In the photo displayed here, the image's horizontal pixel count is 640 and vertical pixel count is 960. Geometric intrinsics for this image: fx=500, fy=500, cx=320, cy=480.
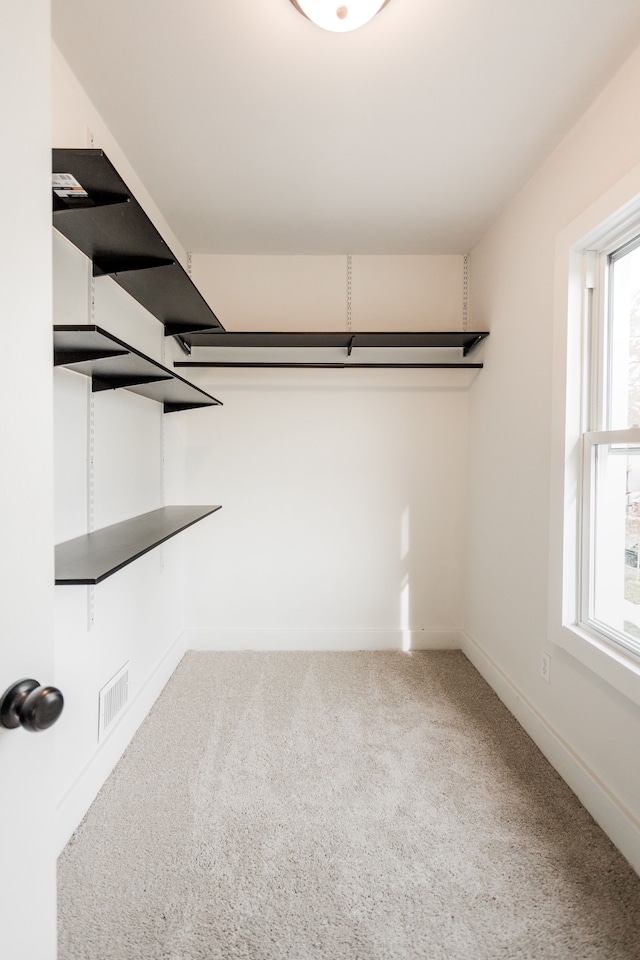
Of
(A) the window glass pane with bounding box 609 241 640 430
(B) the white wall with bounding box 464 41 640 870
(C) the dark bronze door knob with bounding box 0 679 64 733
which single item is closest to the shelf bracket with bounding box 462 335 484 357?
(B) the white wall with bounding box 464 41 640 870

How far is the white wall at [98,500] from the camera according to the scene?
1.56m

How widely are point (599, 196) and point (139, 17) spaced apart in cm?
152

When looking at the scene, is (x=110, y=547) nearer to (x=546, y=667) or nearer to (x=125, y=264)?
(x=125, y=264)

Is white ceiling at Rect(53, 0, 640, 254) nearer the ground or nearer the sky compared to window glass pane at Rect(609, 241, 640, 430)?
nearer the sky

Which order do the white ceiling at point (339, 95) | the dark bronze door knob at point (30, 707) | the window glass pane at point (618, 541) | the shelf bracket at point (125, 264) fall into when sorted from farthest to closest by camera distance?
the shelf bracket at point (125, 264)
the window glass pane at point (618, 541)
the white ceiling at point (339, 95)
the dark bronze door knob at point (30, 707)

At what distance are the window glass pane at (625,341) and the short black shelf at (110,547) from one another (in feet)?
5.41

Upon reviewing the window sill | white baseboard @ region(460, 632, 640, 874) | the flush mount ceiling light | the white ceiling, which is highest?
the white ceiling

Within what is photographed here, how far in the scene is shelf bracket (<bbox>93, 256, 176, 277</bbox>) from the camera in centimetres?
178

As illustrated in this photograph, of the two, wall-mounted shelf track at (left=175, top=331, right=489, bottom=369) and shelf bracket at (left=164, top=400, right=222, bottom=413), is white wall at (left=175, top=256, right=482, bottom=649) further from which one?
shelf bracket at (left=164, top=400, right=222, bottom=413)

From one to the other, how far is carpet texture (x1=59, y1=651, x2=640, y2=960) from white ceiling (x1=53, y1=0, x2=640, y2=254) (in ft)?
7.83

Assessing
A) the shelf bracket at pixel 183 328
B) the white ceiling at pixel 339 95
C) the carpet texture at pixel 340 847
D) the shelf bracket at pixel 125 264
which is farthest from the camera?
the shelf bracket at pixel 183 328

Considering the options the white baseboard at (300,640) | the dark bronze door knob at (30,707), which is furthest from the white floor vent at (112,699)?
the dark bronze door knob at (30,707)

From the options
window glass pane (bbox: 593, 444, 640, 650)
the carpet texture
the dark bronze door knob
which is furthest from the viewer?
window glass pane (bbox: 593, 444, 640, 650)

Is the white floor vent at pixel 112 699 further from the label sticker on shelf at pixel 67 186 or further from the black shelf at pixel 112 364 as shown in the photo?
the label sticker on shelf at pixel 67 186
